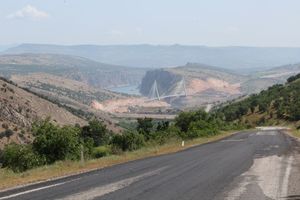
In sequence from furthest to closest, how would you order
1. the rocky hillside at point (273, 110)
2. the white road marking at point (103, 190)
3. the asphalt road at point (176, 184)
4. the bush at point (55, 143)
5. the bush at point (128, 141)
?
1. the rocky hillside at point (273, 110)
2. the bush at point (128, 141)
3. the bush at point (55, 143)
4. the asphalt road at point (176, 184)
5. the white road marking at point (103, 190)

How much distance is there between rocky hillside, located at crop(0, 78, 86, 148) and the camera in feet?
303

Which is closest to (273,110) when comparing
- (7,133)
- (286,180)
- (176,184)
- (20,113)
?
(20,113)

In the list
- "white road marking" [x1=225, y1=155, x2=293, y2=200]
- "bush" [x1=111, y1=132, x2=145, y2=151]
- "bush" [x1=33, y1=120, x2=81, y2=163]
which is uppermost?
"white road marking" [x1=225, y1=155, x2=293, y2=200]

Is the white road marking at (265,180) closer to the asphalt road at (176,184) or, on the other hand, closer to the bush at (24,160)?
the asphalt road at (176,184)

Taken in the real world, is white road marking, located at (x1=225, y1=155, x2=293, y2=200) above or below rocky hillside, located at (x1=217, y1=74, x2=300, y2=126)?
above

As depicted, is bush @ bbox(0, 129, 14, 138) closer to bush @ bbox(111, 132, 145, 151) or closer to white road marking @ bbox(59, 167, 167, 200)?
bush @ bbox(111, 132, 145, 151)

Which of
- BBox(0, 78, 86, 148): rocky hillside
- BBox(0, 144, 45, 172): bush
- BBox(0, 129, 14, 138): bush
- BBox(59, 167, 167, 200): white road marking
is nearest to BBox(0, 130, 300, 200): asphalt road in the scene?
BBox(59, 167, 167, 200): white road marking

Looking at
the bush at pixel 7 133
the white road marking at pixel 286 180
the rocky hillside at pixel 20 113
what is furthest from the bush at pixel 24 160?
the bush at pixel 7 133

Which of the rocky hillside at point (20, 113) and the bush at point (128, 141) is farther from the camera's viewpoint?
the rocky hillside at point (20, 113)

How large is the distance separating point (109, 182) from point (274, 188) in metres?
4.93

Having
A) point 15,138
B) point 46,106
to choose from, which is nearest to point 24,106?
point 46,106

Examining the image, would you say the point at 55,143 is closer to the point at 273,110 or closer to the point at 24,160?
the point at 24,160

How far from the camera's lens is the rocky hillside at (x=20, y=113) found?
92.3 meters

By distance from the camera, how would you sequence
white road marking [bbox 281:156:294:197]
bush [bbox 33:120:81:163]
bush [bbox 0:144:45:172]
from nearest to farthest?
white road marking [bbox 281:156:294:197]
bush [bbox 0:144:45:172]
bush [bbox 33:120:81:163]
